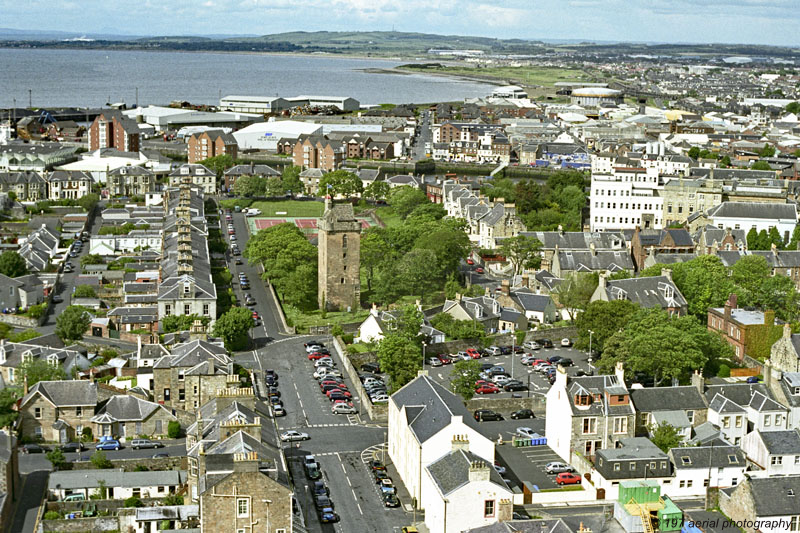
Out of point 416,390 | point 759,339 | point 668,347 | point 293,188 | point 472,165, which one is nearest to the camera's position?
point 416,390

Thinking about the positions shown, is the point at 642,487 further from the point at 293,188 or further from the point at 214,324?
the point at 293,188

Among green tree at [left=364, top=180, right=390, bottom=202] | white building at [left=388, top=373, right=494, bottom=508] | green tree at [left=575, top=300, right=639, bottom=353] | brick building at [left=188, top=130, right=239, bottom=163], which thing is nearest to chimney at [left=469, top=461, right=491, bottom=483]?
white building at [left=388, top=373, right=494, bottom=508]

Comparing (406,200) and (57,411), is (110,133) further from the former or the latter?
(57,411)

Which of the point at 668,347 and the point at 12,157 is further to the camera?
the point at 12,157

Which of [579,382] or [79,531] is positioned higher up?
[579,382]

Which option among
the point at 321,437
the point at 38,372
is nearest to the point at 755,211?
the point at 321,437

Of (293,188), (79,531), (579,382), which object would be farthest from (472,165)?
(79,531)

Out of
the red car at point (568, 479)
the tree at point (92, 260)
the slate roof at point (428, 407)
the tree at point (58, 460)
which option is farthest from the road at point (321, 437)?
the tree at point (92, 260)
